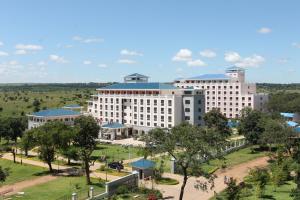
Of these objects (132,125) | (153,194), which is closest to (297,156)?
(153,194)

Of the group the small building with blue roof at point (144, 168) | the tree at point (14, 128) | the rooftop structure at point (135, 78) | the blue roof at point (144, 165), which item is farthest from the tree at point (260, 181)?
the rooftop structure at point (135, 78)

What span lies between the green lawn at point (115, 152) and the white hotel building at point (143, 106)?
8476 millimetres

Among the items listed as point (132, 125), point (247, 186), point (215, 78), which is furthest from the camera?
point (215, 78)

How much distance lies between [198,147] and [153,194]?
898 cm

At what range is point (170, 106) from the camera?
2793 inches

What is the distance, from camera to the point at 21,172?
46312 millimetres

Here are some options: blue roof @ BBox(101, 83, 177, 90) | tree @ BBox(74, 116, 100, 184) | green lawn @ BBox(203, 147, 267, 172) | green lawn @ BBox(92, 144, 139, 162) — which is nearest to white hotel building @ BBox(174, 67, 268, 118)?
blue roof @ BBox(101, 83, 177, 90)

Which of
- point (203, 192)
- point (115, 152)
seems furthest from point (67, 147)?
point (203, 192)

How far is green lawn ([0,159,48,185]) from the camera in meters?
42.8

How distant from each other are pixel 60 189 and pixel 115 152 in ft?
71.0

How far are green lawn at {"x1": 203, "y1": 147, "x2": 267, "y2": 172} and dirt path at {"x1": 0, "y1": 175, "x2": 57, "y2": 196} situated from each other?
19802 mm

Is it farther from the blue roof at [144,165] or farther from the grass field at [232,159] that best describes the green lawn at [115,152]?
the blue roof at [144,165]

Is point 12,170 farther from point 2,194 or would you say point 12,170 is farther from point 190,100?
point 190,100

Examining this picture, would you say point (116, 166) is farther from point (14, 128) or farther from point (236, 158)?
point (14, 128)
